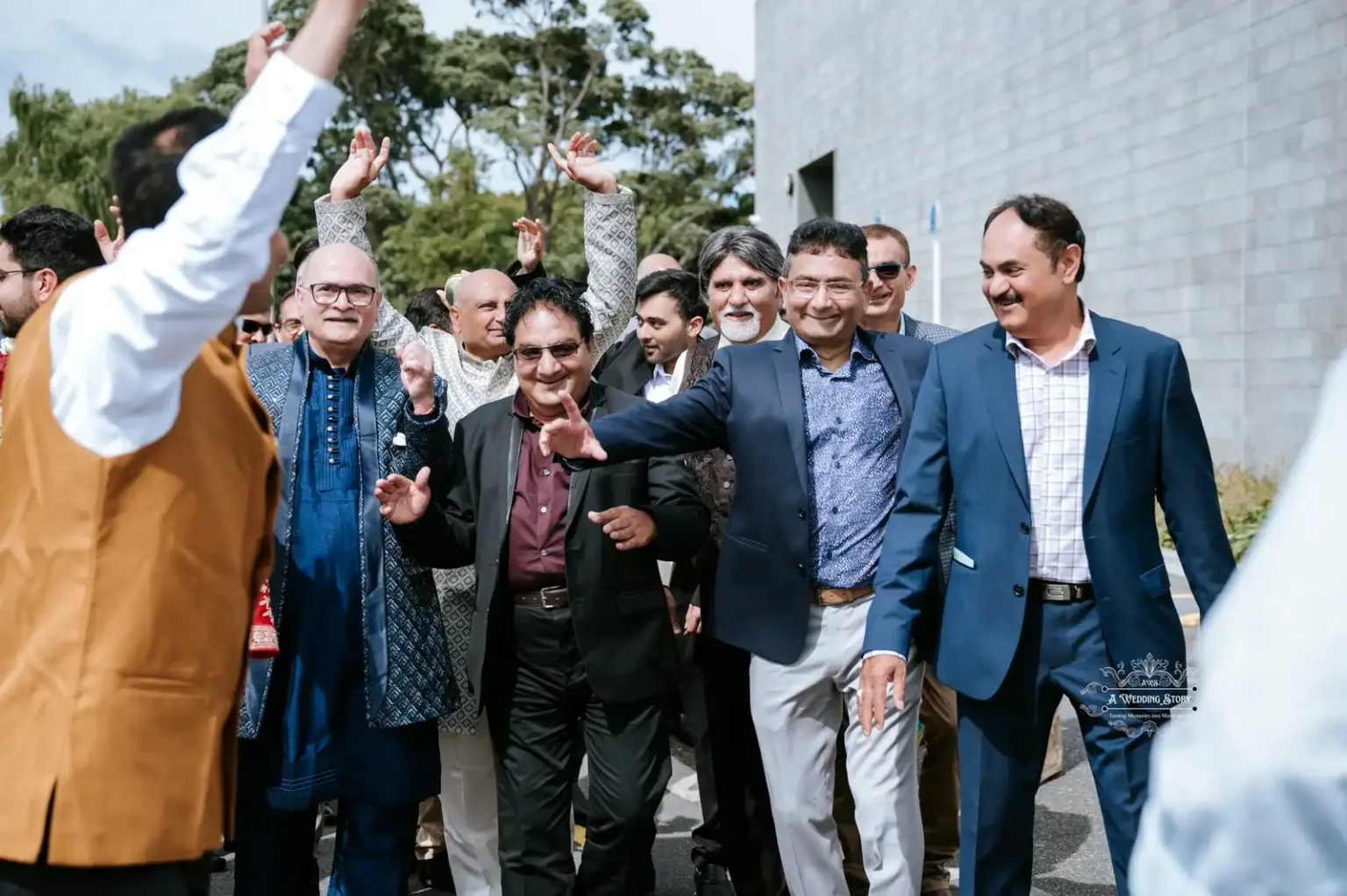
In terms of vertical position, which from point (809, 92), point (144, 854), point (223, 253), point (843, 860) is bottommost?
point (843, 860)

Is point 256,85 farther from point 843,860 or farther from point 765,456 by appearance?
point 843,860

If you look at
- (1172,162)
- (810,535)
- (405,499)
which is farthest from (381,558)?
(1172,162)

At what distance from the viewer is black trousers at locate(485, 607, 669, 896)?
409 cm

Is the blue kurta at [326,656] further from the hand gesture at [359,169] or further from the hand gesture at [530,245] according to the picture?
the hand gesture at [530,245]

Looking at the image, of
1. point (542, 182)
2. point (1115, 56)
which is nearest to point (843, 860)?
point (1115, 56)

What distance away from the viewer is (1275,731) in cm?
116

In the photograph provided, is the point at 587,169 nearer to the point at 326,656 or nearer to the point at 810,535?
the point at 810,535

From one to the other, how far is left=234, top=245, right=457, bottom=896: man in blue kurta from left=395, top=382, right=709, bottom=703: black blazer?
8.9 inches

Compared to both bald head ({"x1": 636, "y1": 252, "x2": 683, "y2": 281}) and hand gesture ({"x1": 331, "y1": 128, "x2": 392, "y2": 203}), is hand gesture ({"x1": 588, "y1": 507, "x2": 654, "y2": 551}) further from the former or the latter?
bald head ({"x1": 636, "y1": 252, "x2": 683, "y2": 281})

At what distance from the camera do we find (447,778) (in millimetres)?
4434

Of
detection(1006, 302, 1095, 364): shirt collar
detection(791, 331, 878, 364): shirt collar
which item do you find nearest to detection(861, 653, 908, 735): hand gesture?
detection(1006, 302, 1095, 364): shirt collar

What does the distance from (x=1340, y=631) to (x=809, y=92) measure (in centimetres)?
2372

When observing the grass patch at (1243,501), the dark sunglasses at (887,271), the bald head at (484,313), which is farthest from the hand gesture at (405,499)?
the grass patch at (1243,501)

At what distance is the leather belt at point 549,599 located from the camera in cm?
411
